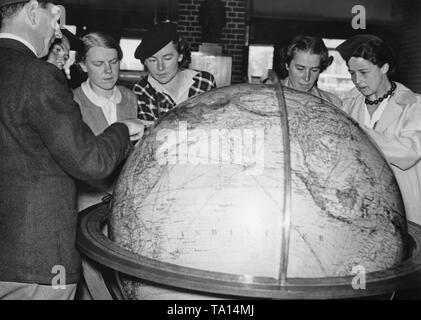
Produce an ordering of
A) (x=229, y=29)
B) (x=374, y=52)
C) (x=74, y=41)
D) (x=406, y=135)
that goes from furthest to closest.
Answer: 1. (x=229, y=29)
2. (x=74, y=41)
3. (x=374, y=52)
4. (x=406, y=135)

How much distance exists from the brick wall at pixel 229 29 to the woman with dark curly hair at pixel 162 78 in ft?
→ 14.9

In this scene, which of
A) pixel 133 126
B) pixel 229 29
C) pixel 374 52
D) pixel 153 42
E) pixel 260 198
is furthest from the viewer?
pixel 229 29

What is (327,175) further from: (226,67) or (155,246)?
(226,67)

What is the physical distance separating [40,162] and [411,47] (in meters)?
7.19

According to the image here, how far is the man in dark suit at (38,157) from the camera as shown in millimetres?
1511

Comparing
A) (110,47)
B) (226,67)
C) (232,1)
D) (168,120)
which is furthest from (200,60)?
(168,120)

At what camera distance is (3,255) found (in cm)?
165

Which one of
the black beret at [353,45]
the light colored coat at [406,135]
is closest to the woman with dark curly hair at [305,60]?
the black beret at [353,45]

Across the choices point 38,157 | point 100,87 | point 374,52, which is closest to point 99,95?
point 100,87

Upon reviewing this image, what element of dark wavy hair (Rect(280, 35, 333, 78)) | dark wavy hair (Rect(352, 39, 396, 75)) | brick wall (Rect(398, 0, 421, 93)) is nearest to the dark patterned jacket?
dark wavy hair (Rect(280, 35, 333, 78))

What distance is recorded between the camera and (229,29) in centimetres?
757

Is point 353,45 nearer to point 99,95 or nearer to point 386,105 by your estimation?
point 386,105

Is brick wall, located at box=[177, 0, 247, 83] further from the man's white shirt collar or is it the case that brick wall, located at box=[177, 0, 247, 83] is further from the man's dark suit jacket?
the man's dark suit jacket
